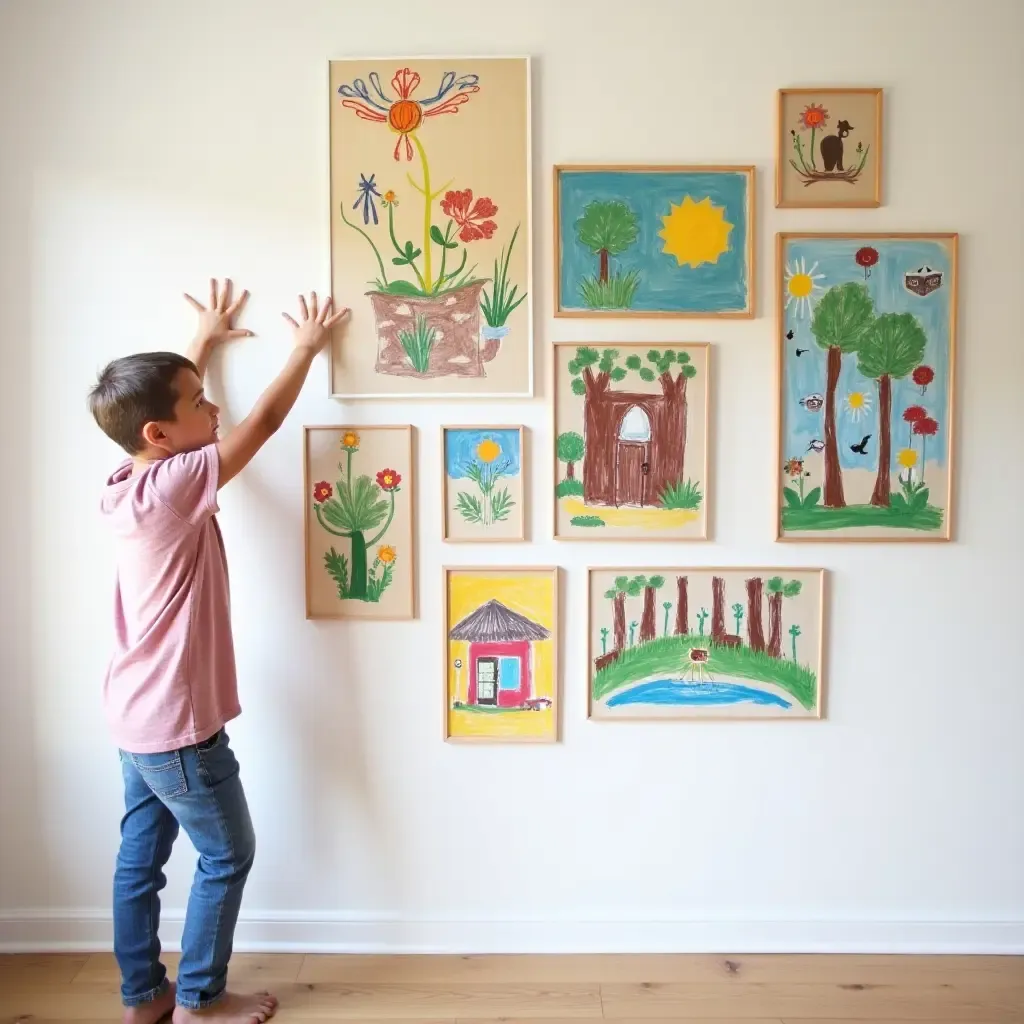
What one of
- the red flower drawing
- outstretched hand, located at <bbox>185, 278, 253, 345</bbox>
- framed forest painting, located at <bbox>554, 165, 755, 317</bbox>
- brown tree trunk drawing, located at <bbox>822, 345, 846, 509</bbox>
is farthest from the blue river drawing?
outstretched hand, located at <bbox>185, 278, 253, 345</bbox>

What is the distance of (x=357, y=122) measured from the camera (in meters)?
1.74

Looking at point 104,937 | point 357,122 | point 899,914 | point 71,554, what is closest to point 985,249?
point 357,122

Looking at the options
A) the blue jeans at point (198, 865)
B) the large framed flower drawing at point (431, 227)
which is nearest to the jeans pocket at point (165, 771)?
the blue jeans at point (198, 865)

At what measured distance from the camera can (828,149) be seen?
1738 millimetres

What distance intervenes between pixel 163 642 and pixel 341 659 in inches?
15.6

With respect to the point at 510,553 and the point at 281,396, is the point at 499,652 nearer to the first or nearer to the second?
the point at 510,553

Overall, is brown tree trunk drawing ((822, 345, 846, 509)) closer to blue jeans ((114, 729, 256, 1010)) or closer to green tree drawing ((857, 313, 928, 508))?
green tree drawing ((857, 313, 928, 508))

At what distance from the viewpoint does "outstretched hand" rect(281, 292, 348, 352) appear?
1729 mm

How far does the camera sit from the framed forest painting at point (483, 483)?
1784 millimetres

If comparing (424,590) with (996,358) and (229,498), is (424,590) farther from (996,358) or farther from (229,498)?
(996,358)

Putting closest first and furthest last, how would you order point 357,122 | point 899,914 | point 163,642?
point 163,642, point 357,122, point 899,914

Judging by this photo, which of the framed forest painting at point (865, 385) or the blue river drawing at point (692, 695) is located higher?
the framed forest painting at point (865, 385)

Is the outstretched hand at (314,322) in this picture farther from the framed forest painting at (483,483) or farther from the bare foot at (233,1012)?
the bare foot at (233,1012)

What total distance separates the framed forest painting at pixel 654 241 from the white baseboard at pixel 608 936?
136 cm
